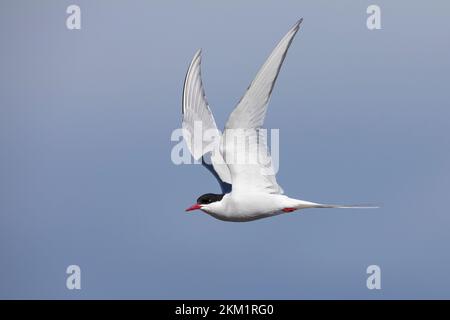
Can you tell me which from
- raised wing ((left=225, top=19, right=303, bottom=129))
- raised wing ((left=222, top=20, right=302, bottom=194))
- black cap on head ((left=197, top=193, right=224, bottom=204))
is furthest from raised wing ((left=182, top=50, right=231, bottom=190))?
raised wing ((left=225, top=19, right=303, bottom=129))

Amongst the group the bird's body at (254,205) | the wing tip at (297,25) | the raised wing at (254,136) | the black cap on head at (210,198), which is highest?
the wing tip at (297,25)

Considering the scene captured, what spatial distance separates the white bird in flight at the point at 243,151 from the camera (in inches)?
450

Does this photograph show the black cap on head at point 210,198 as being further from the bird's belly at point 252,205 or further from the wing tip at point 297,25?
the wing tip at point 297,25

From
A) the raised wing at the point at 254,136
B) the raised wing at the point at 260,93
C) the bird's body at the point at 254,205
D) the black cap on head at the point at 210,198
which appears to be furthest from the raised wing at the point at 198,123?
the raised wing at the point at 260,93

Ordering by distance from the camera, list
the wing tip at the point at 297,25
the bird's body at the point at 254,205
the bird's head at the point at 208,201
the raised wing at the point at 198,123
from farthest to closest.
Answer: the raised wing at the point at 198,123 < the bird's head at the point at 208,201 < the bird's body at the point at 254,205 < the wing tip at the point at 297,25

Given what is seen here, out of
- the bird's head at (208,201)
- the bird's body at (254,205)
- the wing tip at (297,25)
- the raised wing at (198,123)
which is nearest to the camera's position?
the wing tip at (297,25)

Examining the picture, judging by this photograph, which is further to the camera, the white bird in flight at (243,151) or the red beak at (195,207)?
the red beak at (195,207)

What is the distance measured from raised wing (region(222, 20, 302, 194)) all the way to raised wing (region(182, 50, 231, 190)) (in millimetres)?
959

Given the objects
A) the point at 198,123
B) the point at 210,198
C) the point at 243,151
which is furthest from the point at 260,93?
the point at 198,123

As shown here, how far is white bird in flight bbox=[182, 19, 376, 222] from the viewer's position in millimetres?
11430

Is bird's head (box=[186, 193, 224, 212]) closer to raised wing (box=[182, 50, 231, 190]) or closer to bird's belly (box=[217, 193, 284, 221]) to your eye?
bird's belly (box=[217, 193, 284, 221])

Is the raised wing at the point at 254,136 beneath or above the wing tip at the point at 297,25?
beneath

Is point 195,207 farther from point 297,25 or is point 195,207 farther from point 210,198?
point 297,25

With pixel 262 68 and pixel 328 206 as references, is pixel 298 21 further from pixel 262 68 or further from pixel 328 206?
pixel 328 206
